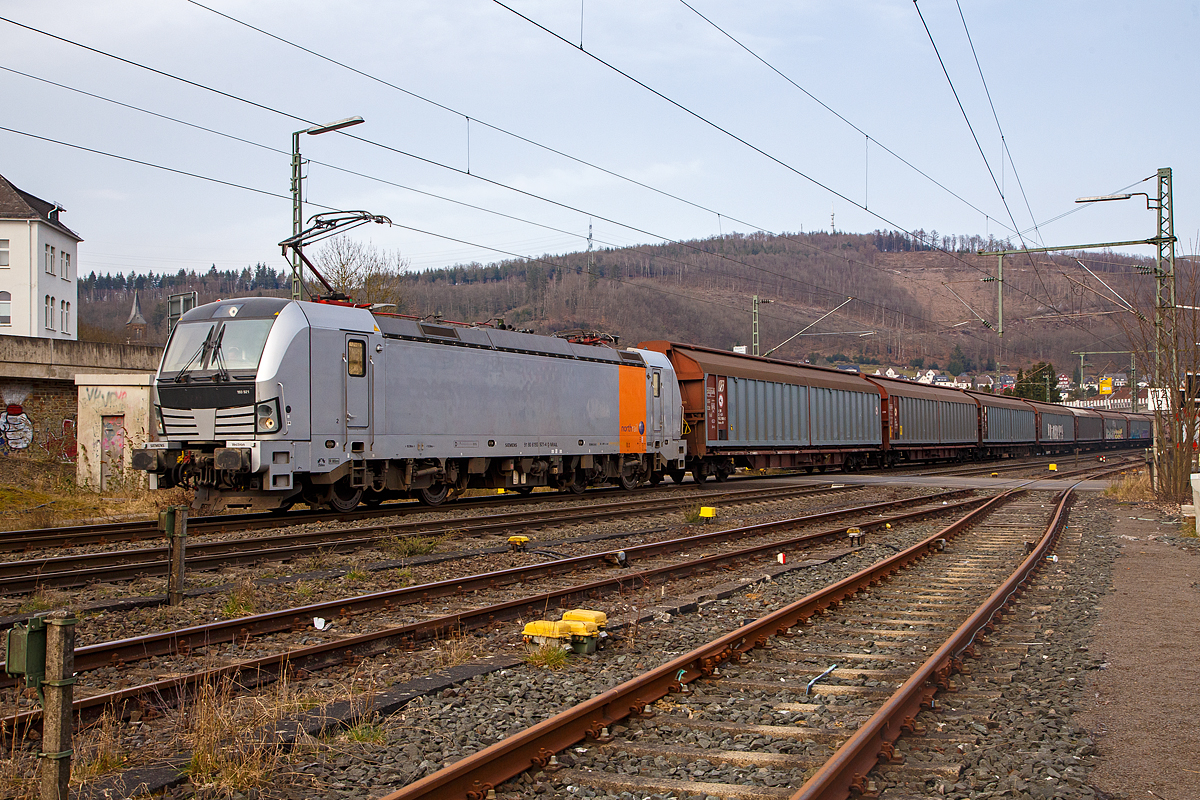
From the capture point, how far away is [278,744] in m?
4.45

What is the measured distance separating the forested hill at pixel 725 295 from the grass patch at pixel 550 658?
76.2 ft

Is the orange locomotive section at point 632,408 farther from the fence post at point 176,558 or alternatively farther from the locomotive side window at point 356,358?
the fence post at point 176,558

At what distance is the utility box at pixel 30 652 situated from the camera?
11.8ft

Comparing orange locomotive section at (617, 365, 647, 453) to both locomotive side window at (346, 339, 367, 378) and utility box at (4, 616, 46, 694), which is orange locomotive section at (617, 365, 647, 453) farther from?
utility box at (4, 616, 46, 694)

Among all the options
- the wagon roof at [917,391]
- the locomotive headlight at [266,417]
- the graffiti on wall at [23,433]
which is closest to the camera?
the locomotive headlight at [266,417]

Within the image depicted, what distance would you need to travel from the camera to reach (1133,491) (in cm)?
2223

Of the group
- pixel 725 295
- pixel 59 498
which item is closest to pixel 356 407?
pixel 59 498

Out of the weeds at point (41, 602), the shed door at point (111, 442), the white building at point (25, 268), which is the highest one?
the white building at point (25, 268)

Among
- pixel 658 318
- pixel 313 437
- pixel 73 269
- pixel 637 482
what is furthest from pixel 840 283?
pixel 313 437

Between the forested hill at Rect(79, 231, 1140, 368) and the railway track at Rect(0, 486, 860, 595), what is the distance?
50.6 ft

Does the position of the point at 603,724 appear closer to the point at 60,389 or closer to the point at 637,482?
the point at 637,482

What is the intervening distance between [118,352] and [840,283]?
477 ft

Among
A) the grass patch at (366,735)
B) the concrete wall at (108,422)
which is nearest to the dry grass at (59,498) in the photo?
the concrete wall at (108,422)

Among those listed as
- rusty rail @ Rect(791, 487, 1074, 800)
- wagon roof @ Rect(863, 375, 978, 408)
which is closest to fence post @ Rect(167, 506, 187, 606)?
rusty rail @ Rect(791, 487, 1074, 800)
